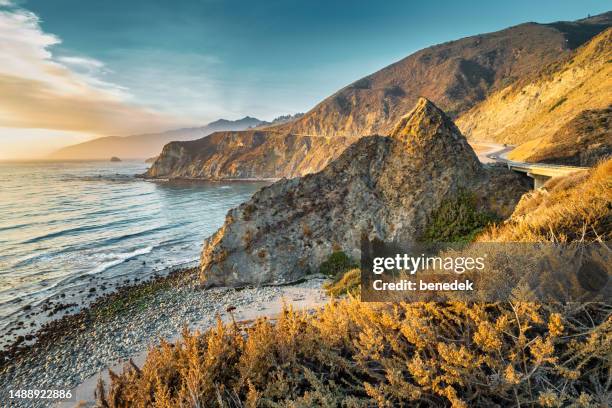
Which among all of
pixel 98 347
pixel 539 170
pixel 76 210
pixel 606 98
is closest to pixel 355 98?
pixel 606 98

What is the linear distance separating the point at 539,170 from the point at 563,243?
62.3ft

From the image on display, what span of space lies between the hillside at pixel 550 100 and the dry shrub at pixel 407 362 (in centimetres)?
3379

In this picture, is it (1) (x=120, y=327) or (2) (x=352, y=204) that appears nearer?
(1) (x=120, y=327)

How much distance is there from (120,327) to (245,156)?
4261 inches

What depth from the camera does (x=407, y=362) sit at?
2.86m

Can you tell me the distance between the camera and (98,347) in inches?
487

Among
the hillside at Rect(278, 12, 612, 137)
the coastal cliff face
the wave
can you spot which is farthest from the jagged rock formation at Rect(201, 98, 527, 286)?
the hillside at Rect(278, 12, 612, 137)

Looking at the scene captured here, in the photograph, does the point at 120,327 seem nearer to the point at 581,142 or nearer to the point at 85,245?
the point at 85,245

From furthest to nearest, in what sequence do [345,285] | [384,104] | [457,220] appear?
[384,104] < [457,220] < [345,285]

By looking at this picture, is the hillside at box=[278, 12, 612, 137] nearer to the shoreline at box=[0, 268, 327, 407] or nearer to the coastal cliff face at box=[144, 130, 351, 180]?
the coastal cliff face at box=[144, 130, 351, 180]

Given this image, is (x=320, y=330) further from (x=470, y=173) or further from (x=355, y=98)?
(x=355, y=98)

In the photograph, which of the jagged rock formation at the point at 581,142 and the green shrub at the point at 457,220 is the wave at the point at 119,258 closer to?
the green shrub at the point at 457,220

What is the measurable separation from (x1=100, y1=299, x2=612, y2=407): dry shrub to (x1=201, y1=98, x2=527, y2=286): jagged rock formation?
1174 centimetres

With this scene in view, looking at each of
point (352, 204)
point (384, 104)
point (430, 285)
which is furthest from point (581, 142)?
point (384, 104)
